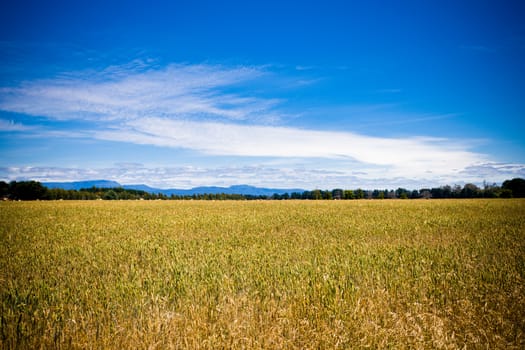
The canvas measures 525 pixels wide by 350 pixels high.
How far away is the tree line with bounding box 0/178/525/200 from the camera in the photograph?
204 ft

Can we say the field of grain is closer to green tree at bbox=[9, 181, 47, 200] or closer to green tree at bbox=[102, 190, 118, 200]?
green tree at bbox=[9, 181, 47, 200]

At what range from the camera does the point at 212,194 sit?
8675 centimetres

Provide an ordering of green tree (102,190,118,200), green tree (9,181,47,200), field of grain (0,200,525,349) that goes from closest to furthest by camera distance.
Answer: field of grain (0,200,525,349) → green tree (9,181,47,200) → green tree (102,190,118,200)

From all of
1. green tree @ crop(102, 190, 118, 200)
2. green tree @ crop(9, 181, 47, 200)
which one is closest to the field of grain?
green tree @ crop(9, 181, 47, 200)

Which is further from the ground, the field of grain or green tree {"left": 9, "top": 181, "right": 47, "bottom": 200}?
green tree {"left": 9, "top": 181, "right": 47, "bottom": 200}

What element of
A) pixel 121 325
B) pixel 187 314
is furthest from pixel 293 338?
pixel 121 325

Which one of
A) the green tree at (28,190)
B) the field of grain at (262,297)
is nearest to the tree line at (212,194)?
the green tree at (28,190)

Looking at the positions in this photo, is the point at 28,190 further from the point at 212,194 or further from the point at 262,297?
the point at 262,297

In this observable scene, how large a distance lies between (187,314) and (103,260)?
16.7ft

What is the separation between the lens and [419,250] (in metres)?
10.0

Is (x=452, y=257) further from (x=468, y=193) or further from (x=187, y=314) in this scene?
(x=468, y=193)

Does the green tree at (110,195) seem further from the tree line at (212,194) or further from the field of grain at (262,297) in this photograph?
the field of grain at (262,297)

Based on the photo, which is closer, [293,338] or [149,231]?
[293,338]

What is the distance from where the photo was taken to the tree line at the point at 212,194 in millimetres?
62309
